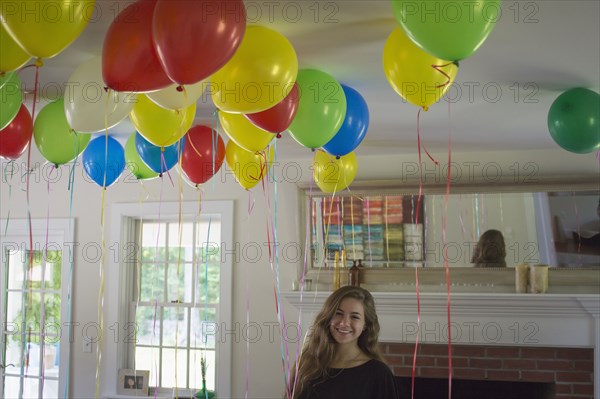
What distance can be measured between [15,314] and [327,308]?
3.36 meters

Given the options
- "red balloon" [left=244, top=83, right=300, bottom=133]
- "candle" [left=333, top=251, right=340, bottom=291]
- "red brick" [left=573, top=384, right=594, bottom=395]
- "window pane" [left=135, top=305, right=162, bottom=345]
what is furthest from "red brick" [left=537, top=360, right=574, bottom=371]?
"window pane" [left=135, top=305, right=162, bottom=345]

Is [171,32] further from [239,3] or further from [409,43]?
[409,43]

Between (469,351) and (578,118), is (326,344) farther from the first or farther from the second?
(469,351)

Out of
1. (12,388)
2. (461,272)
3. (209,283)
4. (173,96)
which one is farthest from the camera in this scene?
(12,388)

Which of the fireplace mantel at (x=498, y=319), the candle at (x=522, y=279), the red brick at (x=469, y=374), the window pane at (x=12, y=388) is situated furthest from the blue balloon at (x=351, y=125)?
the window pane at (x=12, y=388)

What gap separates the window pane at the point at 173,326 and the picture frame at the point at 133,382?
0.89 ft

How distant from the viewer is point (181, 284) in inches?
187

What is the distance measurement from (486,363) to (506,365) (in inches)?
4.7

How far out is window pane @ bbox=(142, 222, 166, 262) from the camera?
479 cm

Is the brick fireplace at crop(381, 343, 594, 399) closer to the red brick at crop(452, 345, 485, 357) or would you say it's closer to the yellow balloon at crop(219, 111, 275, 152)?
the red brick at crop(452, 345, 485, 357)

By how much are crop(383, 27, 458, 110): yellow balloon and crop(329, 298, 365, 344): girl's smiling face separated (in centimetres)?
91

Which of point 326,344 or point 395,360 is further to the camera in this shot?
point 395,360

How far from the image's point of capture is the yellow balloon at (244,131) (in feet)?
8.43

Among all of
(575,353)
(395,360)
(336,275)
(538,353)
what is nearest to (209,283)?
(336,275)
